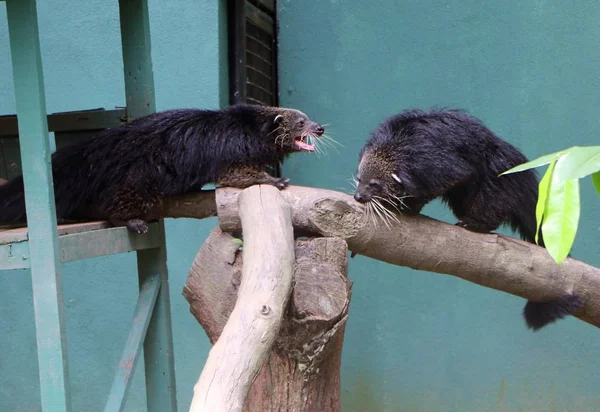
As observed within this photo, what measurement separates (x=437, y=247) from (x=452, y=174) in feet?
0.89

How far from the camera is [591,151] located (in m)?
0.63

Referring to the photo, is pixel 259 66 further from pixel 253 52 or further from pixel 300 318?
pixel 300 318

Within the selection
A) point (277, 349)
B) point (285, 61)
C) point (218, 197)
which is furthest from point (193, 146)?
point (285, 61)

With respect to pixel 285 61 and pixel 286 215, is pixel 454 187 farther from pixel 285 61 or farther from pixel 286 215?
pixel 285 61

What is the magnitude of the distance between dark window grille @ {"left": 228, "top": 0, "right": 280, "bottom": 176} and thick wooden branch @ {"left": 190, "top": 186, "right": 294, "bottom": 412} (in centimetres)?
166

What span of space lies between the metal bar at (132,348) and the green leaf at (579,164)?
2.12 m

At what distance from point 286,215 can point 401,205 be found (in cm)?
85

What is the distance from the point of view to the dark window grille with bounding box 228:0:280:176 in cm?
380

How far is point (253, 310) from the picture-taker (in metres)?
1.32

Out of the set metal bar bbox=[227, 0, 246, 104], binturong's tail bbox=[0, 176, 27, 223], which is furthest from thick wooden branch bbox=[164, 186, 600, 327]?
metal bar bbox=[227, 0, 246, 104]

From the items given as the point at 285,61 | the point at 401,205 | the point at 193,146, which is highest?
the point at 285,61

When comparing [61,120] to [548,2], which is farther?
[548,2]

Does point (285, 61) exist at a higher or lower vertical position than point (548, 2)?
lower

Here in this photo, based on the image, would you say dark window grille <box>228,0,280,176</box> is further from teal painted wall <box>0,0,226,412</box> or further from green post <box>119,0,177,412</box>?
green post <box>119,0,177,412</box>
